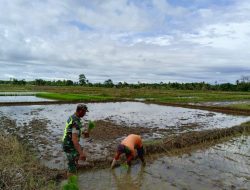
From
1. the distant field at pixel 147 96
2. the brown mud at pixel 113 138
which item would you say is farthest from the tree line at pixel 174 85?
the brown mud at pixel 113 138

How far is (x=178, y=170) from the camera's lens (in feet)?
23.6

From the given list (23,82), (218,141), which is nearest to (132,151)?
(218,141)

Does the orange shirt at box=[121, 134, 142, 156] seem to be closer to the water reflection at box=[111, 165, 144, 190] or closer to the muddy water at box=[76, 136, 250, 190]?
the water reflection at box=[111, 165, 144, 190]

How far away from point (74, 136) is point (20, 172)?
1312mm

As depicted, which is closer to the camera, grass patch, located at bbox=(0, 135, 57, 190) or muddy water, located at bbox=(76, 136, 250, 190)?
grass patch, located at bbox=(0, 135, 57, 190)

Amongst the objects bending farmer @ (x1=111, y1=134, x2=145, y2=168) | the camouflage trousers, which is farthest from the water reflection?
the camouflage trousers

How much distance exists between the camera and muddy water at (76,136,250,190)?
6.15 metres

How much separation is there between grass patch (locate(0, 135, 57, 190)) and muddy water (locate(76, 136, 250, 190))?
2.69 feet

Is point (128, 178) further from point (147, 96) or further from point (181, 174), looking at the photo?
point (147, 96)

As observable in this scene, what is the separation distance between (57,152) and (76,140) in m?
4.16

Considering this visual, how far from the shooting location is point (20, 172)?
16.8 feet

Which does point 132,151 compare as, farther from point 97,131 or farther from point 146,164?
point 97,131

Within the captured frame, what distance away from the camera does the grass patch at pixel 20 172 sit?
14.3 ft

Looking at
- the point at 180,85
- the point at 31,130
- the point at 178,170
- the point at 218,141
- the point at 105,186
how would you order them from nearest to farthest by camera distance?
the point at 105,186 → the point at 178,170 → the point at 218,141 → the point at 31,130 → the point at 180,85
